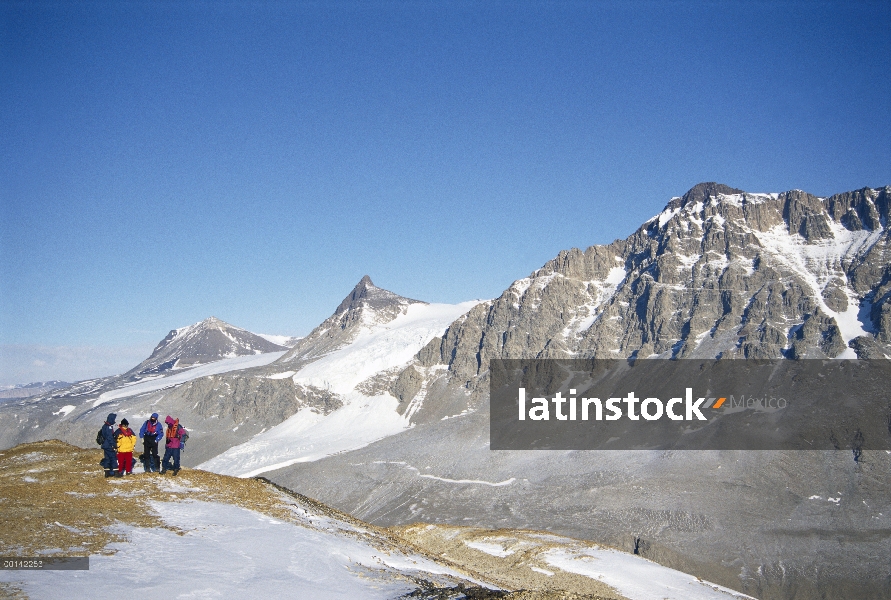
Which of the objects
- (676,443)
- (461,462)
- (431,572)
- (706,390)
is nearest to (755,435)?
(676,443)

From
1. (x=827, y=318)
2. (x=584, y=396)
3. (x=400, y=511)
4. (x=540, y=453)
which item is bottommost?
(x=400, y=511)

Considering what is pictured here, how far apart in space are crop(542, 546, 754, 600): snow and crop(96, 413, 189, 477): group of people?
19.0 metres

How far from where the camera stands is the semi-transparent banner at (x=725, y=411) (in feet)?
463

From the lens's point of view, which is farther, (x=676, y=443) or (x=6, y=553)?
(x=676, y=443)

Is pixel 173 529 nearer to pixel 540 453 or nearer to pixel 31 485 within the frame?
pixel 31 485

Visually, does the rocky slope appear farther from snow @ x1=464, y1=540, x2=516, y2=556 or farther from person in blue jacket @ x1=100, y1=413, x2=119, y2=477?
person in blue jacket @ x1=100, y1=413, x2=119, y2=477

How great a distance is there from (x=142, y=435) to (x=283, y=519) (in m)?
8.54

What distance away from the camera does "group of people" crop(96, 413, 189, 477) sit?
26906 millimetres

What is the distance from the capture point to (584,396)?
200 metres

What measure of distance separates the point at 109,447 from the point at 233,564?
13.2 m

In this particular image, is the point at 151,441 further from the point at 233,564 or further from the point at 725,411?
the point at 725,411

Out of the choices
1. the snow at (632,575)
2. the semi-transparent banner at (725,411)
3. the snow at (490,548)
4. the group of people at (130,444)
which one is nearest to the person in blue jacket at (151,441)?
the group of people at (130,444)

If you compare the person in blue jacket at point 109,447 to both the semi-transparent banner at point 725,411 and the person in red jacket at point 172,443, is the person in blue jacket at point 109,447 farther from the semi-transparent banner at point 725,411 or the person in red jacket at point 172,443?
the semi-transparent banner at point 725,411

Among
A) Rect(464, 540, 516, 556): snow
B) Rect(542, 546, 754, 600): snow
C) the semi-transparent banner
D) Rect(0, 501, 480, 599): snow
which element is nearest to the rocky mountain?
the semi-transparent banner
